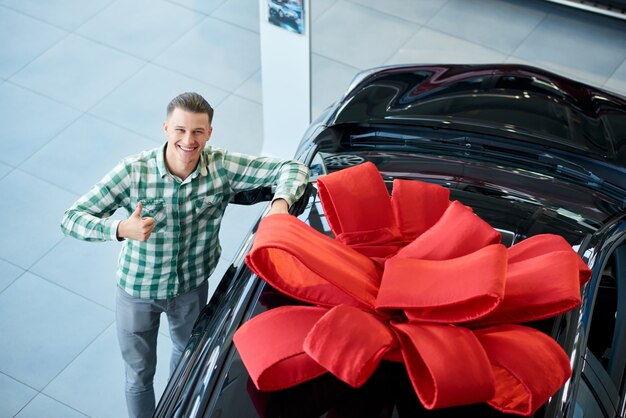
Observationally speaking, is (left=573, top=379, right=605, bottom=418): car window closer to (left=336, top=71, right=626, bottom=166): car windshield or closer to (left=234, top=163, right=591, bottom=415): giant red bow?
(left=234, top=163, right=591, bottom=415): giant red bow

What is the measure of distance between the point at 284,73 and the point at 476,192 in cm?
178

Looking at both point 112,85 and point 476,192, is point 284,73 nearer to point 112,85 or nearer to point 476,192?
point 112,85

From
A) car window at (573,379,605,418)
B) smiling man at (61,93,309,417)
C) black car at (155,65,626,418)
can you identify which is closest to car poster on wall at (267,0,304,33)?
black car at (155,65,626,418)

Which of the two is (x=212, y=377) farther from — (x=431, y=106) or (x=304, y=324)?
(x=431, y=106)

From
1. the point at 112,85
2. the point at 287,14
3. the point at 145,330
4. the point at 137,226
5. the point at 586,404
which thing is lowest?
the point at 112,85

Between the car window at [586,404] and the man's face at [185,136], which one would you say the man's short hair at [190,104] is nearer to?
the man's face at [185,136]

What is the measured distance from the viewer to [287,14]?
11.5 feet

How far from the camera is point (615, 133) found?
227 centimetres

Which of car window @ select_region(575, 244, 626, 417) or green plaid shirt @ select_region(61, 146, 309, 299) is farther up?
car window @ select_region(575, 244, 626, 417)

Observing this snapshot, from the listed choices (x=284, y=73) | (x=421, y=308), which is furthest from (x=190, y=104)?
(x=284, y=73)

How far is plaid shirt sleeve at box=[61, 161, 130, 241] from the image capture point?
2.20 meters

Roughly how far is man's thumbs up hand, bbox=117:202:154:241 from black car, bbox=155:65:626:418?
0.28 metres

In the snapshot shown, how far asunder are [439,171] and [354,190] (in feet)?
1.39

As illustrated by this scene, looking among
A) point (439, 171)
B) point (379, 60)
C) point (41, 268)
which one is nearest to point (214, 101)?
point (379, 60)
